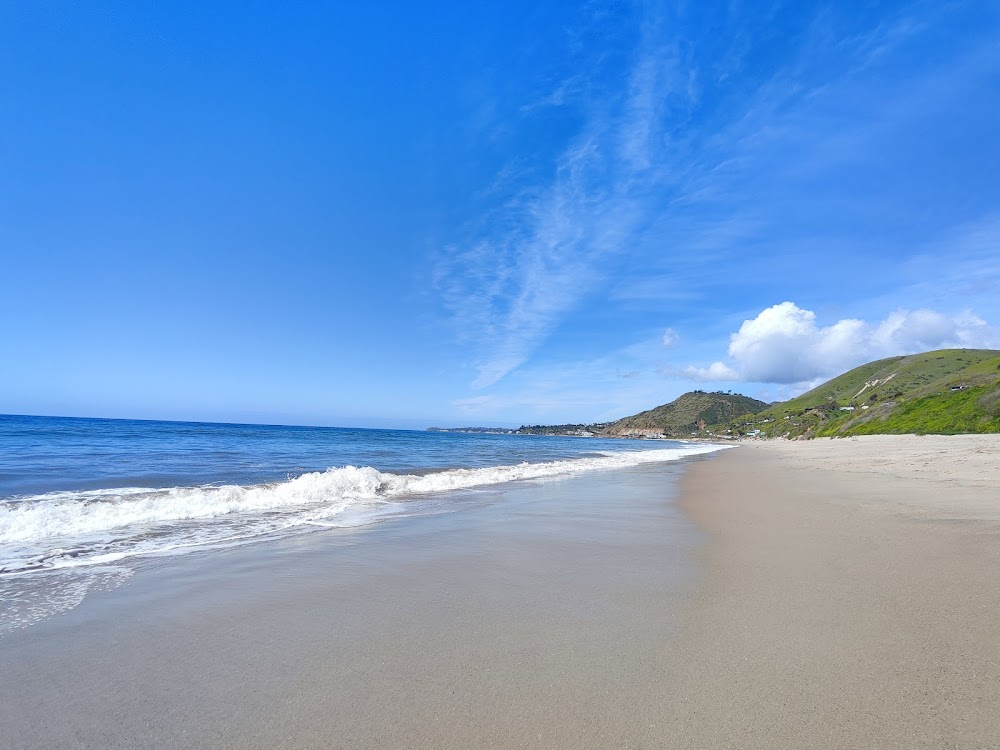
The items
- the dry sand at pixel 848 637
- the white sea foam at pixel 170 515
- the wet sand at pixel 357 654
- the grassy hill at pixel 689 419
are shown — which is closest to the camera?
the dry sand at pixel 848 637

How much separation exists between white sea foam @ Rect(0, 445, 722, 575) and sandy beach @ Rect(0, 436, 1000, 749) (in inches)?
71.3

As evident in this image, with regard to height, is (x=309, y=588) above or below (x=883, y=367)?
below

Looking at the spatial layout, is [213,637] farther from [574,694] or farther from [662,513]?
[662,513]

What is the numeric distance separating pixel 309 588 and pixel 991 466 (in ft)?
62.9

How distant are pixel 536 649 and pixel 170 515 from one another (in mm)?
9604

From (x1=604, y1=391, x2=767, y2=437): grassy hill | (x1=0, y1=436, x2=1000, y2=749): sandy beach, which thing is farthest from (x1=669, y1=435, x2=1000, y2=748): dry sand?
(x1=604, y1=391, x2=767, y2=437): grassy hill

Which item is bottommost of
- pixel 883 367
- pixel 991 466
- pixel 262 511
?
pixel 262 511

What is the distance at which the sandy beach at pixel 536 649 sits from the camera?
2.73m

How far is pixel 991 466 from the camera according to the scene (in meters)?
14.3

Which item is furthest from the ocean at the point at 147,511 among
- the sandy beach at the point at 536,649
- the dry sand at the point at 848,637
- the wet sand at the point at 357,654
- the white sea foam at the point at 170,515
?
the dry sand at the point at 848,637

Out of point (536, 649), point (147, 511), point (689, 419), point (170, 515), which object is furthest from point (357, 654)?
point (689, 419)

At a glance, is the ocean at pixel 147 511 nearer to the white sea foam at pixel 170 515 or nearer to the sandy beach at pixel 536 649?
the white sea foam at pixel 170 515

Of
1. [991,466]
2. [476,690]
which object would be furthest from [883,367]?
[476,690]

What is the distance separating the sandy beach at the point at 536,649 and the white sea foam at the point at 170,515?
1.81m
